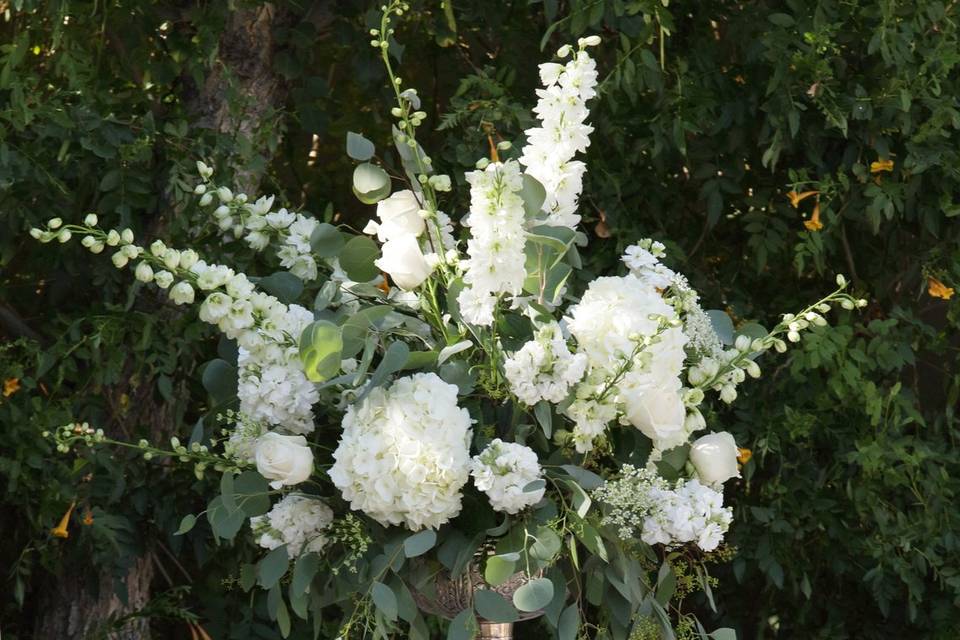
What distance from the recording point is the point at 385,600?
112 cm

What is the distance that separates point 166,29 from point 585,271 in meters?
0.91

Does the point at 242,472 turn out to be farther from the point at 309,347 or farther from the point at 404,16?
the point at 404,16

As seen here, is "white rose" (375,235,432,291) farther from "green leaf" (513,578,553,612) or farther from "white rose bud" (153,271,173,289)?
"green leaf" (513,578,553,612)

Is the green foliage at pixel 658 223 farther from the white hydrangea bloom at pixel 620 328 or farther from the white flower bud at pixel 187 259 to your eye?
the white hydrangea bloom at pixel 620 328

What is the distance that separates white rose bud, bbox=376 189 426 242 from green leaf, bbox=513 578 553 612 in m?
0.37

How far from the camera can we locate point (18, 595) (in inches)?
89.6

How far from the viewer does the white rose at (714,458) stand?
1.26 m

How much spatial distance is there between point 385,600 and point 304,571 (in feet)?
0.41

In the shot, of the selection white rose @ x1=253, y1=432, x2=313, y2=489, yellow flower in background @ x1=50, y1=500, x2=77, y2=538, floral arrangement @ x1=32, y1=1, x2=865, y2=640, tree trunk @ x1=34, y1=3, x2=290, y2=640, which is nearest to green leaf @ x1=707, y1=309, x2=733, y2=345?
floral arrangement @ x1=32, y1=1, x2=865, y2=640

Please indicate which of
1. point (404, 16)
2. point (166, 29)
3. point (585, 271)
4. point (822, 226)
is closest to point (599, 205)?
point (585, 271)

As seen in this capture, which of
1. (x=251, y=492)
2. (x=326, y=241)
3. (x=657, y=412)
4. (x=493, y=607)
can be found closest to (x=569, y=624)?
(x=493, y=607)

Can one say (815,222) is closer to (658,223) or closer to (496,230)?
(658,223)

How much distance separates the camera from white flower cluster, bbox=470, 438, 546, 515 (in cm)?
112

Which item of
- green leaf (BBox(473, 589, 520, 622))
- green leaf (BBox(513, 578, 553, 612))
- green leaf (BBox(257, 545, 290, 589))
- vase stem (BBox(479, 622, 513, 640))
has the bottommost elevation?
vase stem (BBox(479, 622, 513, 640))
